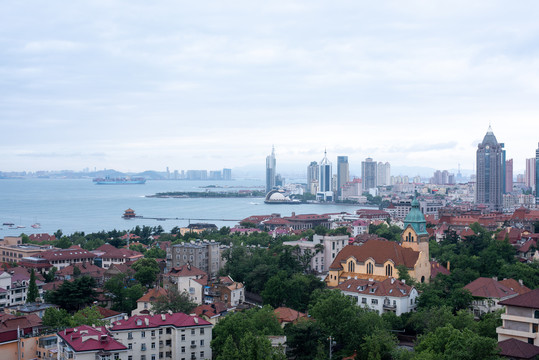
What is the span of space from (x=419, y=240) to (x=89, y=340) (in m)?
13.5

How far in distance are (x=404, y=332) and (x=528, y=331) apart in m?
4.88

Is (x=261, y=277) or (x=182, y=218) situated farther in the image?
(x=182, y=218)

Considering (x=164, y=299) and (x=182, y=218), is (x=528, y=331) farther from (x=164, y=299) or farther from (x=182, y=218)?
(x=182, y=218)

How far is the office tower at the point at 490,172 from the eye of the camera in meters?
78.2

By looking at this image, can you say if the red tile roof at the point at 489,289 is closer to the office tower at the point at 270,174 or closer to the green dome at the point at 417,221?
the green dome at the point at 417,221

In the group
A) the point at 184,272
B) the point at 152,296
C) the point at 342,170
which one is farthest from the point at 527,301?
the point at 342,170

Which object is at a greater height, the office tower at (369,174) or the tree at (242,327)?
the office tower at (369,174)

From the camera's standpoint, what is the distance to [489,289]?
776 inches

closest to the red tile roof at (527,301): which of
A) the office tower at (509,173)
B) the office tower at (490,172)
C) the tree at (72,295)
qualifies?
the tree at (72,295)

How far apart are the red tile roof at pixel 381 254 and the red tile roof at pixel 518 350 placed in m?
9.81

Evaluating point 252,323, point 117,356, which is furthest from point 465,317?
point 117,356

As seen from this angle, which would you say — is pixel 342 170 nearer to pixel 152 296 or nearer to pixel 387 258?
pixel 387 258

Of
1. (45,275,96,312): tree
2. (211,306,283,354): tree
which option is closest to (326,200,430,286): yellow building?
(211,306,283,354): tree

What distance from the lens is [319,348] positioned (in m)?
15.1
